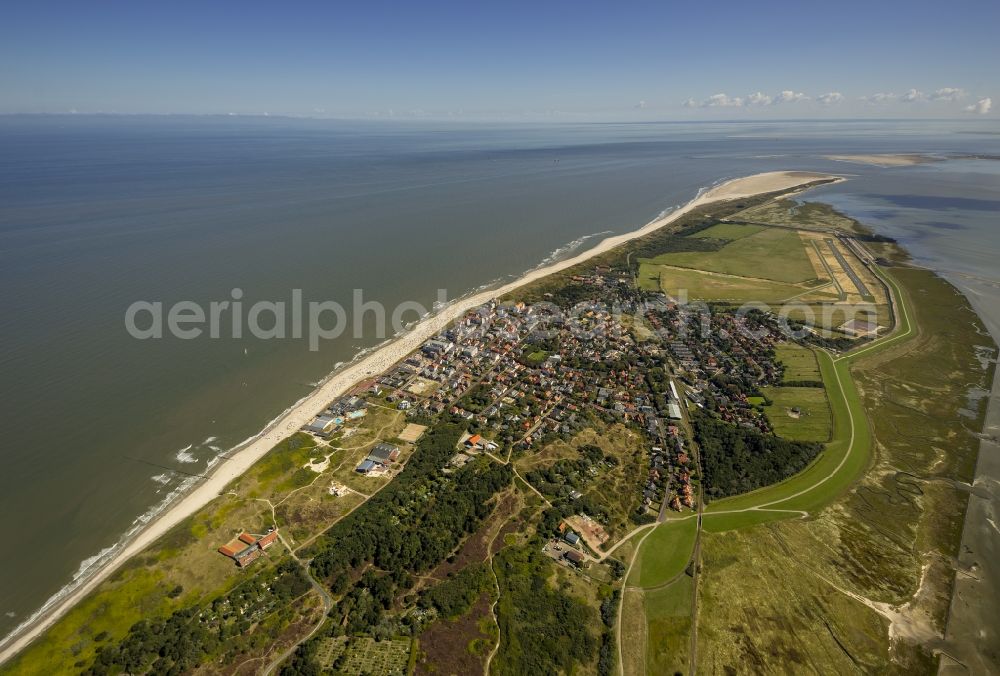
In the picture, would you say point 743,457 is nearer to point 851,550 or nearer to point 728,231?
point 851,550

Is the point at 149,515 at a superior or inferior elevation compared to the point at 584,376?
inferior

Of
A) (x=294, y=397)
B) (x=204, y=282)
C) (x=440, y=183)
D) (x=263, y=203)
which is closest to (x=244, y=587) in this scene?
(x=294, y=397)

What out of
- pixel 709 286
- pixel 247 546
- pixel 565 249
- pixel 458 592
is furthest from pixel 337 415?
pixel 565 249

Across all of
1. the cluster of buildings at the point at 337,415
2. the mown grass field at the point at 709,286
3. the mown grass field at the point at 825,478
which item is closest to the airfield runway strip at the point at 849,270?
the mown grass field at the point at 709,286

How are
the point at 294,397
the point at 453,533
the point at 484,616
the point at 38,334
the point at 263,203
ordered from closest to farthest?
1. the point at 484,616
2. the point at 453,533
3. the point at 294,397
4. the point at 38,334
5. the point at 263,203

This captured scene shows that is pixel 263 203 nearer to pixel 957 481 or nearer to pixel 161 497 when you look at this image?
pixel 161 497

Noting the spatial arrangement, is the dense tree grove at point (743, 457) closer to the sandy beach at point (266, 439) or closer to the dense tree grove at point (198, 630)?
the dense tree grove at point (198, 630)
